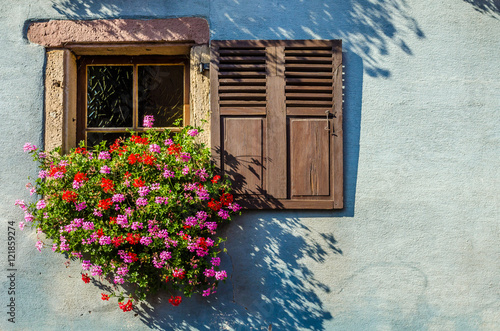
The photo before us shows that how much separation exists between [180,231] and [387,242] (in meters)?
1.63

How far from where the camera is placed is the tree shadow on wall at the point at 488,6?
346 centimetres

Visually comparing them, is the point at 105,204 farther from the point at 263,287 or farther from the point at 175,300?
the point at 263,287

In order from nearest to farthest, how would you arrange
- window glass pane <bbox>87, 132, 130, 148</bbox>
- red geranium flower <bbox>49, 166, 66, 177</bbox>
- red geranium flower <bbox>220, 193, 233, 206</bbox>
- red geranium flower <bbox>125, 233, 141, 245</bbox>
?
red geranium flower <bbox>125, 233, 141, 245</bbox> < red geranium flower <bbox>49, 166, 66, 177</bbox> < red geranium flower <bbox>220, 193, 233, 206</bbox> < window glass pane <bbox>87, 132, 130, 148</bbox>

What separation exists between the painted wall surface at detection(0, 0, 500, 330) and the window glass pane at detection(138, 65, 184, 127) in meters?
0.47

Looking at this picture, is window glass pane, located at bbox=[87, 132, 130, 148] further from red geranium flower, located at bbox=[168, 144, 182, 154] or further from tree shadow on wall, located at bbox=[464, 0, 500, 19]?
tree shadow on wall, located at bbox=[464, 0, 500, 19]

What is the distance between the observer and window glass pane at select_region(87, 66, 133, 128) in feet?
11.8

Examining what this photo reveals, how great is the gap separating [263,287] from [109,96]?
81.8 inches

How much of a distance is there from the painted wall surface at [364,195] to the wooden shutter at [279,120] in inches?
4.9

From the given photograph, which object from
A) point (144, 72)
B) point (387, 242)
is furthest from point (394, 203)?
point (144, 72)

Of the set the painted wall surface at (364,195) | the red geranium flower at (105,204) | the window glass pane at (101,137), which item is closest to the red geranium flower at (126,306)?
the painted wall surface at (364,195)

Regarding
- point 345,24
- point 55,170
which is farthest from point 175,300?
Result: point 345,24

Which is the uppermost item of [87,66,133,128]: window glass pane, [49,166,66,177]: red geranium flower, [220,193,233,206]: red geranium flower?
[87,66,133,128]: window glass pane

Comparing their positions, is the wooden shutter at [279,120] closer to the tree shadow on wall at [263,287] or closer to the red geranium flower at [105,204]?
the tree shadow on wall at [263,287]

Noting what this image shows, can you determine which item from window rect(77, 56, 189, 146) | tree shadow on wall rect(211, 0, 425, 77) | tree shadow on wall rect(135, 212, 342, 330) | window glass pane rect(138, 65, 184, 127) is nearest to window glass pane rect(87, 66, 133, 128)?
window rect(77, 56, 189, 146)
